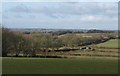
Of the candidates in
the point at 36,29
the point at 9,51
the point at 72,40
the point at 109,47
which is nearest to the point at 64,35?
the point at 72,40

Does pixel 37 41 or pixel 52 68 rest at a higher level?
pixel 37 41

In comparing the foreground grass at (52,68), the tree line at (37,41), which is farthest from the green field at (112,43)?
the foreground grass at (52,68)

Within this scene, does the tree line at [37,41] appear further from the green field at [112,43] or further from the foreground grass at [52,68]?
the foreground grass at [52,68]

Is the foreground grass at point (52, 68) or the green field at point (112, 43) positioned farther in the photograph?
the green field at point (112, 43)

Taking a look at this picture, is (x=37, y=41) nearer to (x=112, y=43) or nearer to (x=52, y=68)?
(x=112, y=43)

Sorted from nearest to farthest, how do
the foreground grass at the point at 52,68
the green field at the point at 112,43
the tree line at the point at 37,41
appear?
the foreground grass at the point at 52,68, the tree line at the point at 37,41, the green field at the point at 112,43

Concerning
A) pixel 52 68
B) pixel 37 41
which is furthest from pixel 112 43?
pixel 52 68

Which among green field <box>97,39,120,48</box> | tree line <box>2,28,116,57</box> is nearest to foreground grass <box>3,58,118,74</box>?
tree line <box>2,28,116,57</box>

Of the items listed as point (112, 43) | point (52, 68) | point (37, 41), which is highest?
point (37, 41)

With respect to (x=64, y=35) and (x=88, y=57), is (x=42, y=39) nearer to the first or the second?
(x=64, y=35)

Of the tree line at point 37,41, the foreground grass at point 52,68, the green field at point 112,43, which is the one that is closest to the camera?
the foreground grass at point 52,68

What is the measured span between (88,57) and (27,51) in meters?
11.3

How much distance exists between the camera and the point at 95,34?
45750 millimetres

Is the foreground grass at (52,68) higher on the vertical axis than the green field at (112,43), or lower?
lower
